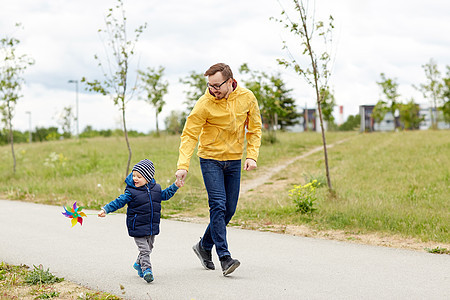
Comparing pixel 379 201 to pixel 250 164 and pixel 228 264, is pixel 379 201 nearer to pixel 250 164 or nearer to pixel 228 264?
pixel 250 164

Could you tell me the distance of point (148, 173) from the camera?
4.59 metres

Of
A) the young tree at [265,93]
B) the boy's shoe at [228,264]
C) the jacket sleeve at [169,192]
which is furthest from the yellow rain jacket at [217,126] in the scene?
the young tree at [265,93]

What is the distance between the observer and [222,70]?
468cm

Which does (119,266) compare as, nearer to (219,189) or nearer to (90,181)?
(219,189)

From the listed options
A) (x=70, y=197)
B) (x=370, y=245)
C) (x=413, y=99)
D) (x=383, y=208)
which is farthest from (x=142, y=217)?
(x=413, y=99)

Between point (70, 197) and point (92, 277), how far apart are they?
25.7 feet

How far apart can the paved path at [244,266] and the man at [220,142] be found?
0.47 meters

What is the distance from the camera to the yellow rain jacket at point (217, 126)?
4.80 meters

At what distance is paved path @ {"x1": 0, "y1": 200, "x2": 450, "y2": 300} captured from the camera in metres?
4.36

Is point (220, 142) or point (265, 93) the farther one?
point (265, 93)

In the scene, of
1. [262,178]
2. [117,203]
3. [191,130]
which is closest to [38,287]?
[117,203]

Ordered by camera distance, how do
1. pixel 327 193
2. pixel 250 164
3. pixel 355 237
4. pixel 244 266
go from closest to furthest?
pixel 250 164 → pixel 244 266 → pixel 355 237 → pixel 327 193

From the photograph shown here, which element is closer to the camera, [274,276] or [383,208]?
[274,276]

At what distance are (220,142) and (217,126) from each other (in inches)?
6.2
